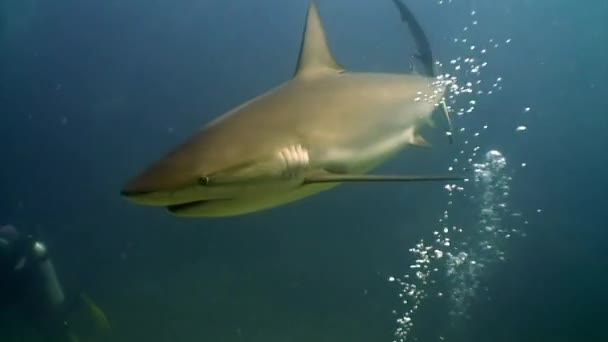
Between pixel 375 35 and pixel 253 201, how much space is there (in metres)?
12.7

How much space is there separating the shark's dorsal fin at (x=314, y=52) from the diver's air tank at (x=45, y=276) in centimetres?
727

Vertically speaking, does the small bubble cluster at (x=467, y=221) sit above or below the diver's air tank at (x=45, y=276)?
below

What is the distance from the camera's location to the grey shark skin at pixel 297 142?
2113 millimetres

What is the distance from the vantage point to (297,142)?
102 inches

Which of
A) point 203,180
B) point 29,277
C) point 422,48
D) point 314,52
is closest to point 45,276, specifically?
point 29,277

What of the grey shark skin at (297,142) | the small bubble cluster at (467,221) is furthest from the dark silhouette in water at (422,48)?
the small bubble cluster at (467,221)

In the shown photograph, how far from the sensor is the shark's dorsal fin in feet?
11.1

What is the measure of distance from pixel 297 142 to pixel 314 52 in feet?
3.63

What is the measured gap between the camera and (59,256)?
13023 millimetres

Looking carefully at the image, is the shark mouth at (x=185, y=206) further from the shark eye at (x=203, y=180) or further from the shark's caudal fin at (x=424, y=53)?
the shark's caudal fin at (x=424, y=53)

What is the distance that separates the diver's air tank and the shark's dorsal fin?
7.27 meters

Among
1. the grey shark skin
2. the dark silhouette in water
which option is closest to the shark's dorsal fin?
the grey shark skin

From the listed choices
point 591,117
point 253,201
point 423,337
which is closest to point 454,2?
point 591,117

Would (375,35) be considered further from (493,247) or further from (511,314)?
(511,314)
